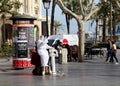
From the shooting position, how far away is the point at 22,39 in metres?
26.2

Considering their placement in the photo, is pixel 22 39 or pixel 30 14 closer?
pixel 22 39

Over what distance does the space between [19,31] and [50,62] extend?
179 inches

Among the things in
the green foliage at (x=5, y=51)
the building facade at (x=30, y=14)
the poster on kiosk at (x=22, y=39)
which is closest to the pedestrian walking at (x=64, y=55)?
the poster on kiosk at (x=22, y=39)

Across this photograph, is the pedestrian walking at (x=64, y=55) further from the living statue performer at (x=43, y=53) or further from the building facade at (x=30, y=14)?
the building facade at (x=30, y=14)

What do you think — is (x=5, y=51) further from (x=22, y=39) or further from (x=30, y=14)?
(x=30, y=14)

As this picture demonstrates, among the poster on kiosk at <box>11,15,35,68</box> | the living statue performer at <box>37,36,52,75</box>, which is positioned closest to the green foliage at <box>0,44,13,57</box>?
the poster on kiosk at <box>11,15,35,68</box>

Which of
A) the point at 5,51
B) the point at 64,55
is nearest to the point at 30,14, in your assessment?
the point at 5,51

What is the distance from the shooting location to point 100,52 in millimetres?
41531

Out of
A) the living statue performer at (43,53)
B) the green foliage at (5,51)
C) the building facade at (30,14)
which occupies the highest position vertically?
the building facade at (30,14)

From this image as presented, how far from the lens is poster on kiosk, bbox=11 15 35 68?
25984 millimetres

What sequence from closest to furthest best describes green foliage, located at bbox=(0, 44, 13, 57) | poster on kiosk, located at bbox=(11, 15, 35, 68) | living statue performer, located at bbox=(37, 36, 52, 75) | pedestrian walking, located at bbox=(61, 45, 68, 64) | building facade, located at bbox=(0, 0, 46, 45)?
1. living statue performer, located at bbox=(37, 36, 52, 75)
2. poster on kiosk, located at bbox=(11, 15, 35, 68)
3. pedestrian walking, located at bbox=(61, 45, 68, 64)
4. green foliage, located at bbox=(0, 44, 13, 57)
5. building facade, located at bbox=(0, 0, 46, 45)

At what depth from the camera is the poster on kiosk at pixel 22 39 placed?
26.0 m

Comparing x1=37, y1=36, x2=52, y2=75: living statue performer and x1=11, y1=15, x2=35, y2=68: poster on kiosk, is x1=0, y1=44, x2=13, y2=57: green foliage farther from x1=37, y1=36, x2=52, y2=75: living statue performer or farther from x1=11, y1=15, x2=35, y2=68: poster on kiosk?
x1=37, y1=36, x2=52, y2=75: living statue performer

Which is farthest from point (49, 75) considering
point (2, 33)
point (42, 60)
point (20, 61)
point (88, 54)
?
point (2, 33)
